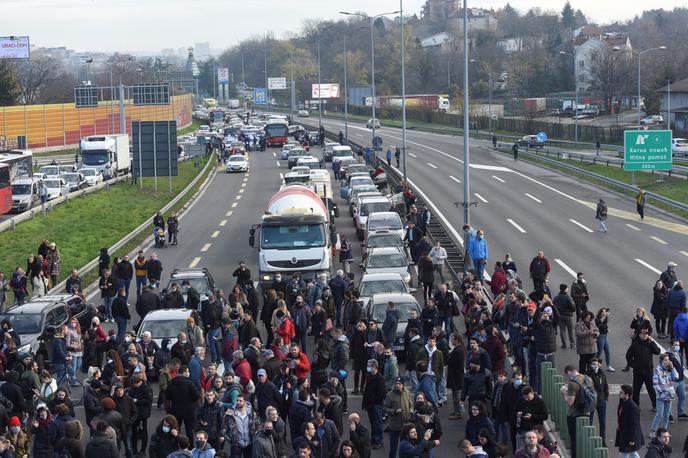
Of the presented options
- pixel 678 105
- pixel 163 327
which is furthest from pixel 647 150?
pixel 678 105

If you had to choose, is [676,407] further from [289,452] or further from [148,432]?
[148,432]

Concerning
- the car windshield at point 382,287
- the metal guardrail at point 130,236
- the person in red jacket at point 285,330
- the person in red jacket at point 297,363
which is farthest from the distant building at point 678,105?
the person in red jacket at point 297,363

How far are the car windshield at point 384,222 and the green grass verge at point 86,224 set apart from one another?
32.1 ft

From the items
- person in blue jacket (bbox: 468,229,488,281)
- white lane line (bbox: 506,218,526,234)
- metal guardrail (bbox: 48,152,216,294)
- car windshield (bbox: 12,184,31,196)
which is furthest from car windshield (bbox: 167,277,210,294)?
car windshield (bbox: 12,184,31,196)

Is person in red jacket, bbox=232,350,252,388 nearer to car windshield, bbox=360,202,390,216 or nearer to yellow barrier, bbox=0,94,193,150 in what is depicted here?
car windshield, bbox=360,202,390,216

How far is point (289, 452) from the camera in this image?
17.1 meters

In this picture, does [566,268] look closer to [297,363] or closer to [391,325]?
[391,325]

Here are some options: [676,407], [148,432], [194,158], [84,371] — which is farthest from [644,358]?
[194,158]

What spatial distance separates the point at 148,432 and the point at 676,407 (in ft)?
29.4

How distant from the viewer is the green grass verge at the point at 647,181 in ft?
172

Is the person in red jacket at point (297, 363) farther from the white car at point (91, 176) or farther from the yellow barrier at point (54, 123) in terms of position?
the yellow barrier at point (54, 123)

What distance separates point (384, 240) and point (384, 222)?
9.12 ft

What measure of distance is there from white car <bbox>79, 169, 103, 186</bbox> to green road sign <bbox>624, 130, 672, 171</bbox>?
94.8 feet

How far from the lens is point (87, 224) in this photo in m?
47.8
